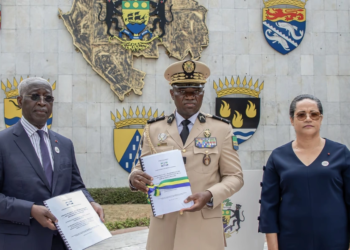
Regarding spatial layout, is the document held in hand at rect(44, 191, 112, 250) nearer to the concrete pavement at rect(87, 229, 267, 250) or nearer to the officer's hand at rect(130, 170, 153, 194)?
the officer's hand at rect(130, 170, 153, 194)

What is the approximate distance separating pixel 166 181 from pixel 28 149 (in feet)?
2.97

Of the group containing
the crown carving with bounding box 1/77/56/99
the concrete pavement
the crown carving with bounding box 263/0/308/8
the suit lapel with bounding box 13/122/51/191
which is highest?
the crown carving with bounding box 263/0/308/8

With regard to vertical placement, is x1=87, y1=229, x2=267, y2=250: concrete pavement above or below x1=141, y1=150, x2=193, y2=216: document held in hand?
below

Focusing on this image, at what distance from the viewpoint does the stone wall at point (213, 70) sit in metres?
8.64

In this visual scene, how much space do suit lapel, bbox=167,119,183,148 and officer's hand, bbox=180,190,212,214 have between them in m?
0.43

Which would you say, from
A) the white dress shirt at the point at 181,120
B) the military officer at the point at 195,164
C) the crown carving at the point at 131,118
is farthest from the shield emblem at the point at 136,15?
the white dress shirt at the point at 181,120

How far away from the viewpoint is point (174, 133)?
247cm

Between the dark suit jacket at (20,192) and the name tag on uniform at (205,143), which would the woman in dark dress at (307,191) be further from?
the dark suit jacket at (20,192)

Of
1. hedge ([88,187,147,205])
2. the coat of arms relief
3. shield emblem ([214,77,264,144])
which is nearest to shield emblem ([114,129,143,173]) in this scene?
hedge ([88,187,147,205])

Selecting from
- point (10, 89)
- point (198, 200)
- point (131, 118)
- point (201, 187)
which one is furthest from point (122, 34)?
point (198, 200)

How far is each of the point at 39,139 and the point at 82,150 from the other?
21.5 ft

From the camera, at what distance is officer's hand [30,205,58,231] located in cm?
195

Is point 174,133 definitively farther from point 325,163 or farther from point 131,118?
→ point 131,118

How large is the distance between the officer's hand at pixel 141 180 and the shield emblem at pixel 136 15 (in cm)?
692
